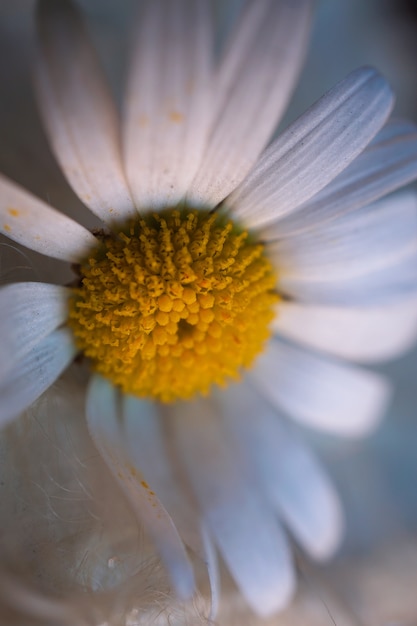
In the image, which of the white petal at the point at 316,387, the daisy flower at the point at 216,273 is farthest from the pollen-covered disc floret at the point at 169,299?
the white petal at the point at 316,387

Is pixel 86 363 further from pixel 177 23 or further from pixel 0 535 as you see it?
pixel 177 23

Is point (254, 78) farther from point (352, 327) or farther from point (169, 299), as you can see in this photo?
point (352, 327)

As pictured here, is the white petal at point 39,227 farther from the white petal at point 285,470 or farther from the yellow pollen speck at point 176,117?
the white petal at point 285,470

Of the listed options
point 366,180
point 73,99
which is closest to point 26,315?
point 73,99

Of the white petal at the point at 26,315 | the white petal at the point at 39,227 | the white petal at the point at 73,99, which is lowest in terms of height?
the white petal at the point at 26,315

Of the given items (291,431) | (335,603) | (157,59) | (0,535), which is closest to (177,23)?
(157,59)

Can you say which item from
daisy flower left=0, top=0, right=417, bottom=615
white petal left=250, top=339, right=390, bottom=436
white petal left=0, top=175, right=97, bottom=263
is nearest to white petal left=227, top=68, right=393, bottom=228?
daisy flower left=0, top=0, right=417, bottom=615
